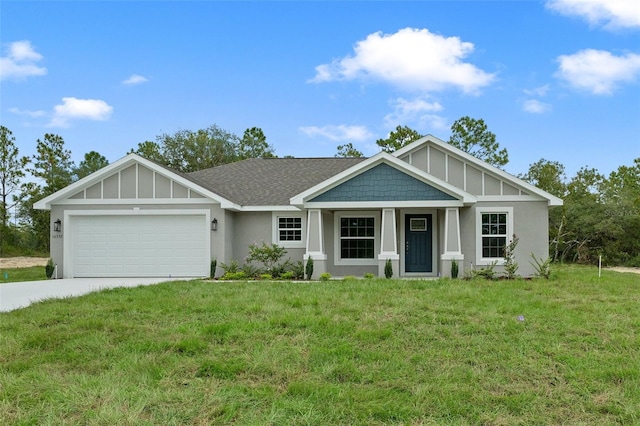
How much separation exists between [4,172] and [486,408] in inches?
1608

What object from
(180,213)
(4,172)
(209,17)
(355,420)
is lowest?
(355,420)

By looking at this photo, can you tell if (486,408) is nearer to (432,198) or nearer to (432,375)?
(432,375)

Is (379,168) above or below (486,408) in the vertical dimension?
above

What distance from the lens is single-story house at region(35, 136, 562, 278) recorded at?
51.8 ft

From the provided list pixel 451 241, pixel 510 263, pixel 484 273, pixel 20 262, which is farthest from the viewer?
pixel 20 262

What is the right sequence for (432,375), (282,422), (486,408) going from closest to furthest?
(282,422), (486,408), (432,375)

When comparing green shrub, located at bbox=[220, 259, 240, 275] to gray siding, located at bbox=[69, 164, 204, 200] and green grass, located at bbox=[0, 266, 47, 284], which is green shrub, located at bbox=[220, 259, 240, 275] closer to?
gray siding, located at bbox=[69, 164, 204, 200]

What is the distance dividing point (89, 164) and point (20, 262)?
16.5 metres

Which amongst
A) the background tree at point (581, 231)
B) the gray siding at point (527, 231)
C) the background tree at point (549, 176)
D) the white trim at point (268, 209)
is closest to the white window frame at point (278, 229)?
the white trim at point (268, 209)

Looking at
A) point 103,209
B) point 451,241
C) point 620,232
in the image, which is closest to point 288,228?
point 451,241

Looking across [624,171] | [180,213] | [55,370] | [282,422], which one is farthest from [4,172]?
[624,171]

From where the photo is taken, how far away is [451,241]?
14969 millimetres

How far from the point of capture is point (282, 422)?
4.39m

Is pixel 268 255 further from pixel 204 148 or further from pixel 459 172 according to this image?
pixel 204 148
